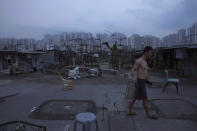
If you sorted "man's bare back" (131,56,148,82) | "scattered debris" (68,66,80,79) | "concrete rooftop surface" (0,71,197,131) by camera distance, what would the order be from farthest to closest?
"scattered debris" (68,66,80,79), "man's bare back" (131,56,148,82), "concrete rooftop surface" (0,71,197,131)

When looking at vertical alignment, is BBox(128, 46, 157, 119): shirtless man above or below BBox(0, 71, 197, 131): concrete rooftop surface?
above

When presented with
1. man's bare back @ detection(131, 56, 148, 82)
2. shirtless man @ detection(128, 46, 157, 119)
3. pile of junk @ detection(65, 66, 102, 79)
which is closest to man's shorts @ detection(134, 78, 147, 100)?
shirtless man @ detection(128, 46, 157, 119)

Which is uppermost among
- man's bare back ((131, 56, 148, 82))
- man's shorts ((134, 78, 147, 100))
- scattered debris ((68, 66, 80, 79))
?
man's bare back ((131, 56, 148, 82))

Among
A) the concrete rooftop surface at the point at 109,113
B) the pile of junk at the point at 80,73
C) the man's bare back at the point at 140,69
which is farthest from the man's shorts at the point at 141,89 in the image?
the pile of junk at the point at 80,73

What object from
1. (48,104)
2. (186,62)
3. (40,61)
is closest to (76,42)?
(40,61)

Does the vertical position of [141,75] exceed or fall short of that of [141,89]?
it exceeds it

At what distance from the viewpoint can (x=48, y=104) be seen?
4.48 meters

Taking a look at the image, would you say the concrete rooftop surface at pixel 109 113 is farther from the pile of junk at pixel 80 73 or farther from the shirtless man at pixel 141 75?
the pile of junk at pixel 80 73

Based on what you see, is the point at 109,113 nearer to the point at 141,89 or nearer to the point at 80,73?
the point at 141,89

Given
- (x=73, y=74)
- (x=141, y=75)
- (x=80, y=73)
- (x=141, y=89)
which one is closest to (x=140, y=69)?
(x=141, y=75)

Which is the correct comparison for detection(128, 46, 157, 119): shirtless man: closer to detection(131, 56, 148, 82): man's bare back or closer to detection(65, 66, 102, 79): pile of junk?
detection(131, 56, 148, 82): man's bare back

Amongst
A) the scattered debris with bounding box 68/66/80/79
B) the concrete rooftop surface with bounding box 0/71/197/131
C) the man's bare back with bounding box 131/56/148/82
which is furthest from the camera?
the scattered debris with bounding box 68/66/80/79

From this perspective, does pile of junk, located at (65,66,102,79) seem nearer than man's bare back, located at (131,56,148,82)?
No

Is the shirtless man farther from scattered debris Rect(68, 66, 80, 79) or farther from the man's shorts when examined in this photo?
scattered debris Rect(68, 66, 80, 79)
